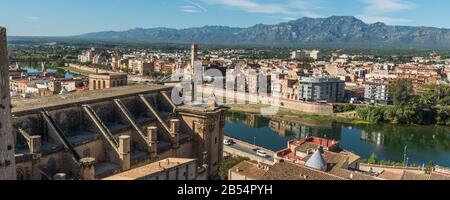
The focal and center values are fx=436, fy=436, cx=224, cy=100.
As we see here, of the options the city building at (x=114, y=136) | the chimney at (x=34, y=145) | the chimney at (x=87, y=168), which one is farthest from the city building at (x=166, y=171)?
the chimney at (x=34, y=145)

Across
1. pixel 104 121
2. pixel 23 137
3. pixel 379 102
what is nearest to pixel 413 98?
pixel 379 102

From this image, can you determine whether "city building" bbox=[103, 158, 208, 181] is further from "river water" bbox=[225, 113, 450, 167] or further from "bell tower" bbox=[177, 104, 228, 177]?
"river water" bbox=[225, 113, 450, 167]

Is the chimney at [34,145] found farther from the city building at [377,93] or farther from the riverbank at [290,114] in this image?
the city building at [377,93]

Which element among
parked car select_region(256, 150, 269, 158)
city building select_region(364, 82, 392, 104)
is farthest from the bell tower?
city building select_region(364, 82, 392, 104)

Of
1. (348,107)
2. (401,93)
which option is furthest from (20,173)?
(401,93)

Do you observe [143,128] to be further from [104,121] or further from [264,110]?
[264,110]
